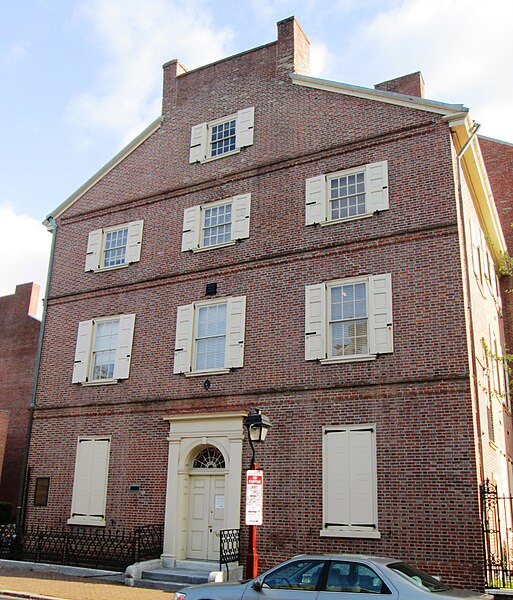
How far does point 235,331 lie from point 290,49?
8.68 meters

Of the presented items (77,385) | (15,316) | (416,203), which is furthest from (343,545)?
(15,316)

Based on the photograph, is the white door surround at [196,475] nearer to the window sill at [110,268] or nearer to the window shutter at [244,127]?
the window sill at [110,268]

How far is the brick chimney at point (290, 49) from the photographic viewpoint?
18656 millimetres

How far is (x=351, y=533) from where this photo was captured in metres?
13.4

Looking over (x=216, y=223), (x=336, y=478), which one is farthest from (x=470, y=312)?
(x=216, y=223)

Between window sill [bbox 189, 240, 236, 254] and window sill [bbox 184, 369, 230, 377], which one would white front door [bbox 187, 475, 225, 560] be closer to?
window sill [bbox 184, 369, 230, 377]

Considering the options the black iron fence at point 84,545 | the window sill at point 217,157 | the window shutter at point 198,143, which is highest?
the window shutter at point 198,143

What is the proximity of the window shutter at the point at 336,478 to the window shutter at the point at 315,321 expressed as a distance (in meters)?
1.94

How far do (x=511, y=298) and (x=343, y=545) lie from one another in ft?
40.9

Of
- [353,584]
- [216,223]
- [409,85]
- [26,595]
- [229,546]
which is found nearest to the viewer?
[353,584]

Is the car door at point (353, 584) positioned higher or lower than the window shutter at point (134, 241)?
lower

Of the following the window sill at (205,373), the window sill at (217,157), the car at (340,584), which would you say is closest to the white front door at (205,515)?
the window sill at (205,373)

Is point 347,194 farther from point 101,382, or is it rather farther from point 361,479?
point 101,382

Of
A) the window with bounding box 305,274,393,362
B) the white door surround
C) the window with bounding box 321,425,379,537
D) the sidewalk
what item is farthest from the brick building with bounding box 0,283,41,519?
the window with bounding box 321,425,379,537
